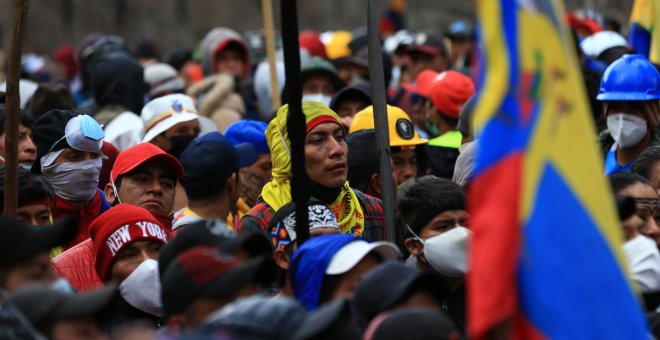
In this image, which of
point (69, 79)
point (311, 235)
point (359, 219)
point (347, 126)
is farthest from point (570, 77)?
point (69, 79)

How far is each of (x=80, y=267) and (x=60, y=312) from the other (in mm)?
2547

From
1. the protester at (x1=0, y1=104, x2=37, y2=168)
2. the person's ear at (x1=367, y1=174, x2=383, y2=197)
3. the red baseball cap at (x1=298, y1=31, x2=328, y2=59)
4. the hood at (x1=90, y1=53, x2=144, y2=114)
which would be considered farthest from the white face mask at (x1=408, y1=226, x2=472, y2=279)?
the red baseball cap at (x1=298, y1=31, x2=328, y2=59)

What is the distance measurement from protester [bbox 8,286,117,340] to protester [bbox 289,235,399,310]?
125 cm

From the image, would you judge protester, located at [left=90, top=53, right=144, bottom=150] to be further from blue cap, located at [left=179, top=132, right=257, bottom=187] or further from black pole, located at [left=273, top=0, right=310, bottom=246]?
black pole, located at [left=273, top=0, right=310, bottom=246]

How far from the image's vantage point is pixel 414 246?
7.07 m

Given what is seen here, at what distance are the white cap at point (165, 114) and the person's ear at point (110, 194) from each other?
1.13 metres

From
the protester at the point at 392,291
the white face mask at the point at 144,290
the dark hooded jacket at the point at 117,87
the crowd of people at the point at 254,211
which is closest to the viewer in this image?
the crowd of people at the point at 254,211

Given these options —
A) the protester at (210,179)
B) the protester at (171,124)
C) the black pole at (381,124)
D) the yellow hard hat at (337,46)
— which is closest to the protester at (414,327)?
the black pole at (381,124)

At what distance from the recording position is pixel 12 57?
6.02 metres

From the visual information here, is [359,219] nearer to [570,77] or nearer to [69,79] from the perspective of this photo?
[570,77]

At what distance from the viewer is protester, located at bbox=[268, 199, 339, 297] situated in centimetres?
671

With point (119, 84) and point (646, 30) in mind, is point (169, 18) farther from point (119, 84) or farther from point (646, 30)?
point (646, 30)

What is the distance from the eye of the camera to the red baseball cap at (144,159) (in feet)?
26.3

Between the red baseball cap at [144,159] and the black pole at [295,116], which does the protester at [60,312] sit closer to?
the black pole at [295,116]
